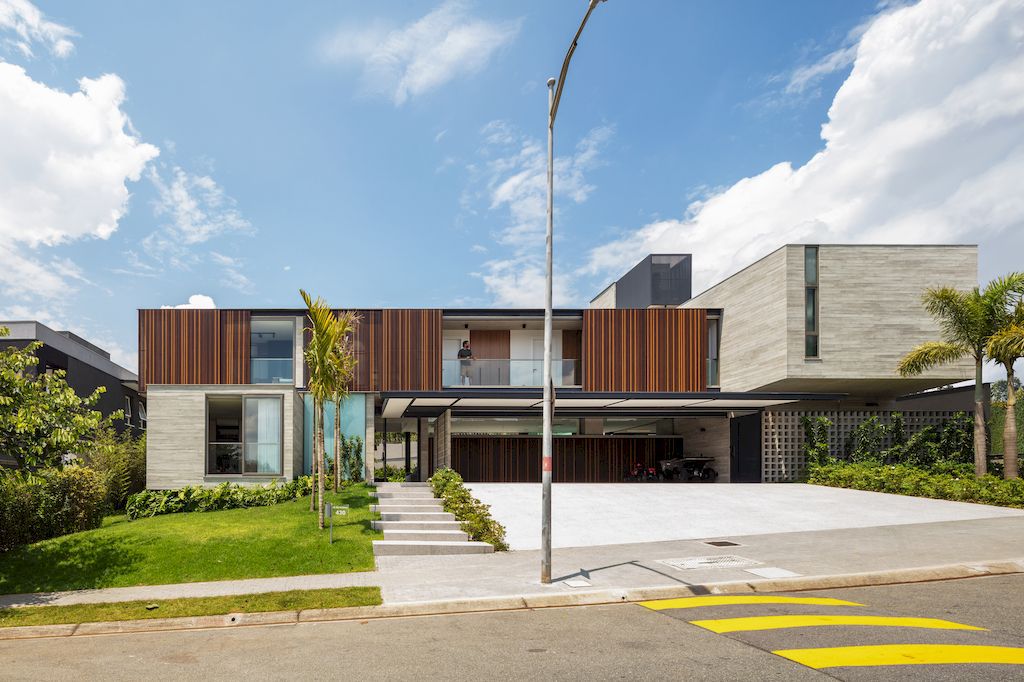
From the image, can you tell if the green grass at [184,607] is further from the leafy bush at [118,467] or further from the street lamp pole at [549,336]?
the leafy bush at [118,467]

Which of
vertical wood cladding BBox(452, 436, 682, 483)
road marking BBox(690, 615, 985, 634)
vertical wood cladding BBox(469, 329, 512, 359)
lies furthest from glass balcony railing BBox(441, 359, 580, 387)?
road marking BBox(690, 615, 985, 634)

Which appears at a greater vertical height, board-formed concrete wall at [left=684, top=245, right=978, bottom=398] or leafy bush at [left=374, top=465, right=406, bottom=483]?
board-formed concrete wall at [left=684, top=245, right=978, bottom=398]

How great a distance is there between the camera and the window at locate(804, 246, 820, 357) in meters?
26.3

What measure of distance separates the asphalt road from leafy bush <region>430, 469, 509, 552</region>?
4.87 meters

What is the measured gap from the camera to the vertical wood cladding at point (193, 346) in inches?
1114

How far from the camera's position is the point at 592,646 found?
298 inches

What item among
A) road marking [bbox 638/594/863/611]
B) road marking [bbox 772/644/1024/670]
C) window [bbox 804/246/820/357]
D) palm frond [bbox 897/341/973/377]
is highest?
window [bbox 804/246/820/357]

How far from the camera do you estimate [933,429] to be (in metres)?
27.3

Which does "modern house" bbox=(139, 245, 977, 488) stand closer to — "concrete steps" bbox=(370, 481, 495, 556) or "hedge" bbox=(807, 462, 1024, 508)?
"hedge" bbox=(807, 462, 1024, 508)

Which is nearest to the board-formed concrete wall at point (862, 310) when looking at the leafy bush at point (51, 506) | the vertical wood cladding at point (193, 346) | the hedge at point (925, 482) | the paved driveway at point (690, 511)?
the hedge at point (925, 482)

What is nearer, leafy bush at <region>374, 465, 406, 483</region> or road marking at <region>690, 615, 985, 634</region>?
road marking at <region>690, 615, 985, 634</region>

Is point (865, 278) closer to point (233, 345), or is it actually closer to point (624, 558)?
point (624, 558)

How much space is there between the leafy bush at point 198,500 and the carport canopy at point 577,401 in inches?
254

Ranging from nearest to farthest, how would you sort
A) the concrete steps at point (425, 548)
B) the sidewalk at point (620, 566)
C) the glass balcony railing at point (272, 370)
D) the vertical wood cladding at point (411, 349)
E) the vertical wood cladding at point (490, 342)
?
the sidewalk at point (620, 566) < the concrete steps at point (425, 548) < the glass balcony railing at point (272, 370) < the vertical wood cladding at point (411, 349) < the vertical wood cladding at point (490, 342)
